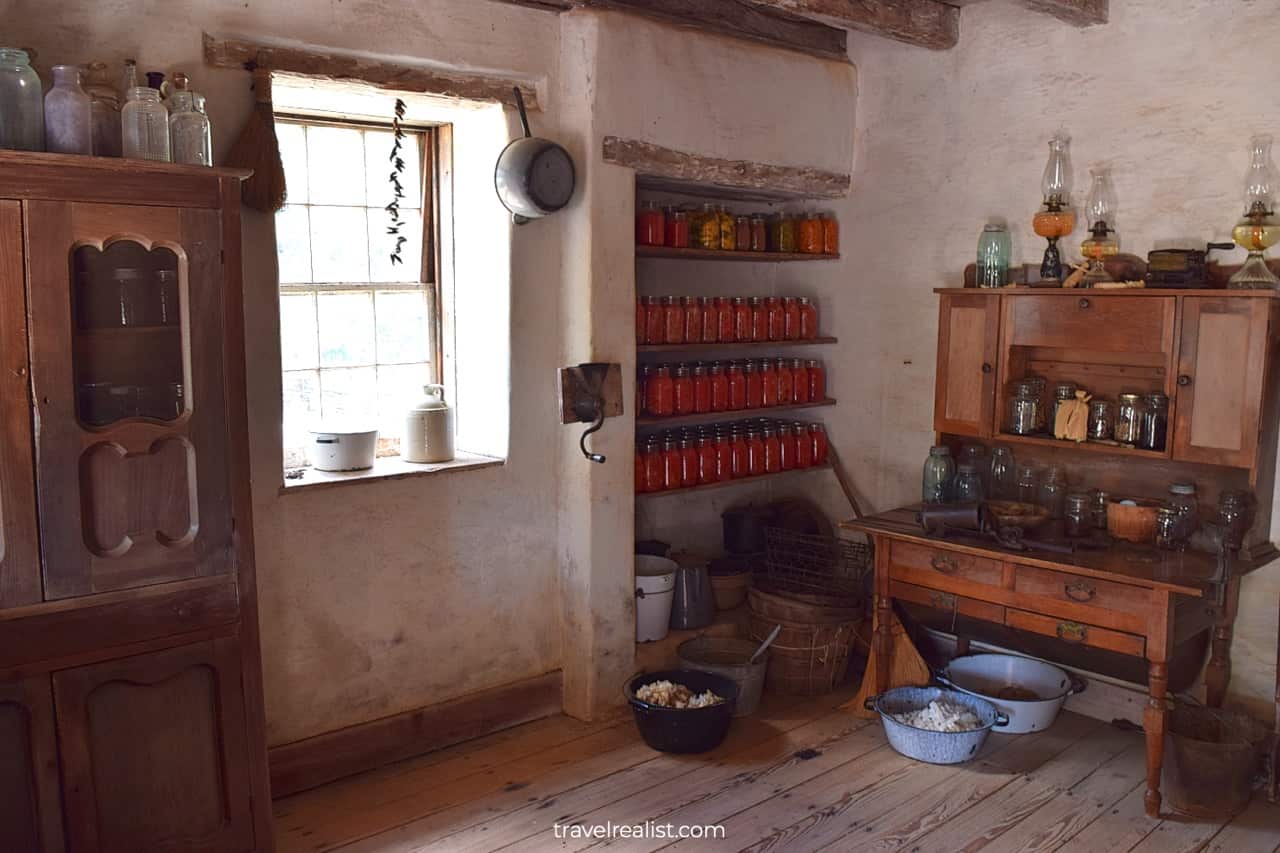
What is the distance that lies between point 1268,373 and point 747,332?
1.91 meters

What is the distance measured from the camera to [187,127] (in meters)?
2.54

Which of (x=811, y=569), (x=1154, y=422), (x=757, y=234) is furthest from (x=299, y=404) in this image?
(x=1154, y=422)

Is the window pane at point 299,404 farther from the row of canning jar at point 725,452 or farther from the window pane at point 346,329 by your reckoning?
the row of canning jar at point 725,452

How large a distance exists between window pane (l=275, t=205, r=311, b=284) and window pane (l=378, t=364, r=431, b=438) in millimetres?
443

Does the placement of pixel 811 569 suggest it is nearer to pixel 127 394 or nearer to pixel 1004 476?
pixel 1004 476

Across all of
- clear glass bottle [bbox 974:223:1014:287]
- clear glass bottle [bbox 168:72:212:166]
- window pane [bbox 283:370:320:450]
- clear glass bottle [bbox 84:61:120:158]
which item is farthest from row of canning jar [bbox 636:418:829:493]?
clear glass bottle [bbox 84:61:120:158]

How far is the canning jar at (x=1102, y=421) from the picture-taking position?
11.8 ft

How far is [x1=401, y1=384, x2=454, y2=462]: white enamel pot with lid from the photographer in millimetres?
3625

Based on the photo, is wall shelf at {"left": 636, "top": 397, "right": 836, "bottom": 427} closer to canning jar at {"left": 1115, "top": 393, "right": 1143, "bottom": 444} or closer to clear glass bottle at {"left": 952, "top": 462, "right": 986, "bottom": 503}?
clear glass bottle at {"left": 952, "top": 462, "right": 986, "bottom": 503}

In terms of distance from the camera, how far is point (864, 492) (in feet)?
15.2

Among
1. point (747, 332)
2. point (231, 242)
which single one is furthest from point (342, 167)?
point (747, 332)

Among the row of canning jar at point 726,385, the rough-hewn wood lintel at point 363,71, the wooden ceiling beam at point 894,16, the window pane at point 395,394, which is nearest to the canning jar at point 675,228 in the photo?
the row of canning jar at point 726,385

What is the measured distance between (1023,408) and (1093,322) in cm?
40

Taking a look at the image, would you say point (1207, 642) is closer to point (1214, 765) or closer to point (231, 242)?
point (1214, 765)
